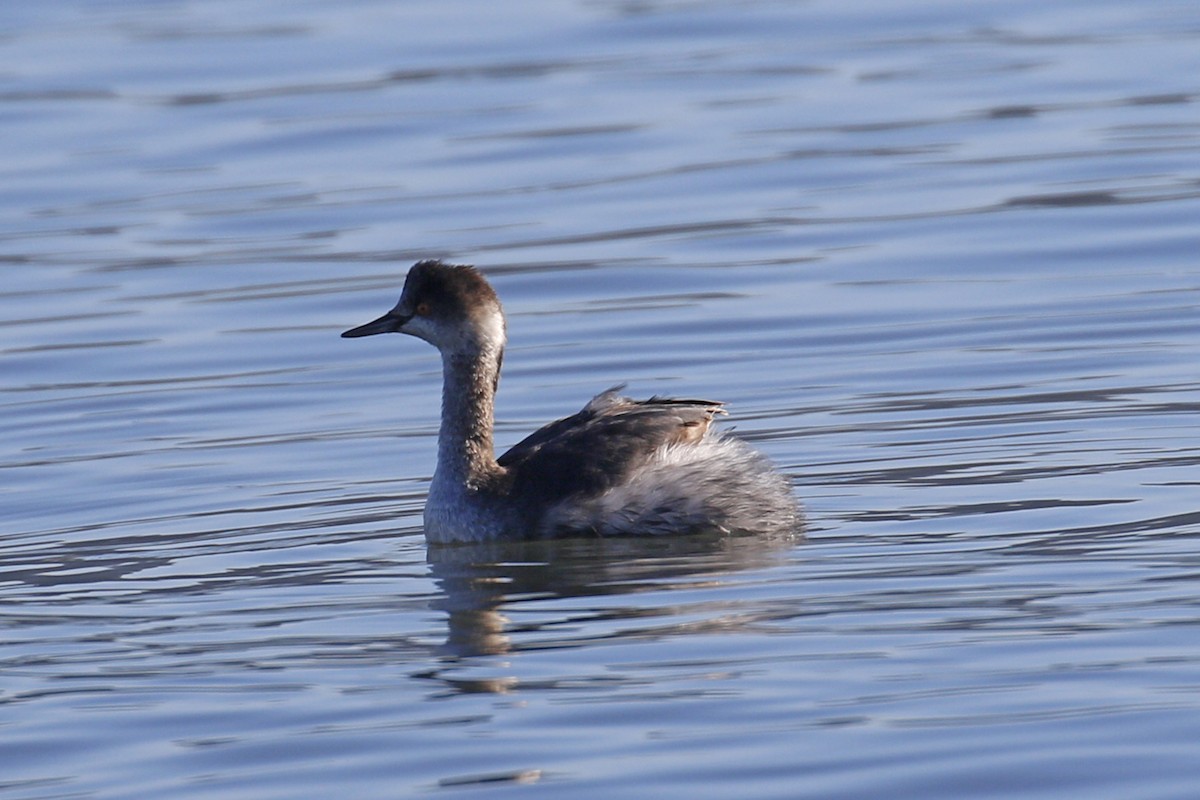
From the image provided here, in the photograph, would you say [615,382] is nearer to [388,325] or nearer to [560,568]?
[388,325]

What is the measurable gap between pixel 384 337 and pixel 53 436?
3.05 metres

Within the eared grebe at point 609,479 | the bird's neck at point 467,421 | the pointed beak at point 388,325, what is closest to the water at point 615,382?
the eared grebe at point 609,479

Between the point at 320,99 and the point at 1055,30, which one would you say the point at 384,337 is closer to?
the point at 320,99

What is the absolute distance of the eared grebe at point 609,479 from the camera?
32.5ft

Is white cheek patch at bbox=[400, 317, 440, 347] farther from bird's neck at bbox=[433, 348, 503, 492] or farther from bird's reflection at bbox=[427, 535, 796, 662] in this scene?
bird's reflection at bbox=[427, 535, 796, 662]

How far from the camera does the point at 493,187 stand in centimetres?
1983

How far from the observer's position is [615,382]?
13492 millimetres

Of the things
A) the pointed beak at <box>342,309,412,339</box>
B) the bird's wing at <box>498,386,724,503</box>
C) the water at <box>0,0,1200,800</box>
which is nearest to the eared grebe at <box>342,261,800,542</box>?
the bird's wing at <box>498,386,724,503</box>

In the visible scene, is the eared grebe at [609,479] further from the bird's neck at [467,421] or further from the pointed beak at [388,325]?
the pointed beak at [388,325]

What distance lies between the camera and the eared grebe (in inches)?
390

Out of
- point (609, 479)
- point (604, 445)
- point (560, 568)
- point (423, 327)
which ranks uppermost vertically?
point (423, 327)

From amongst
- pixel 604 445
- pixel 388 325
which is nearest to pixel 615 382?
pixel 388 325

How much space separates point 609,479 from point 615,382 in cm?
361

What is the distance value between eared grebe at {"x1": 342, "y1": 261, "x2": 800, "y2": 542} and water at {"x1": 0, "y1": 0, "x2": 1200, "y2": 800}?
0.14m
